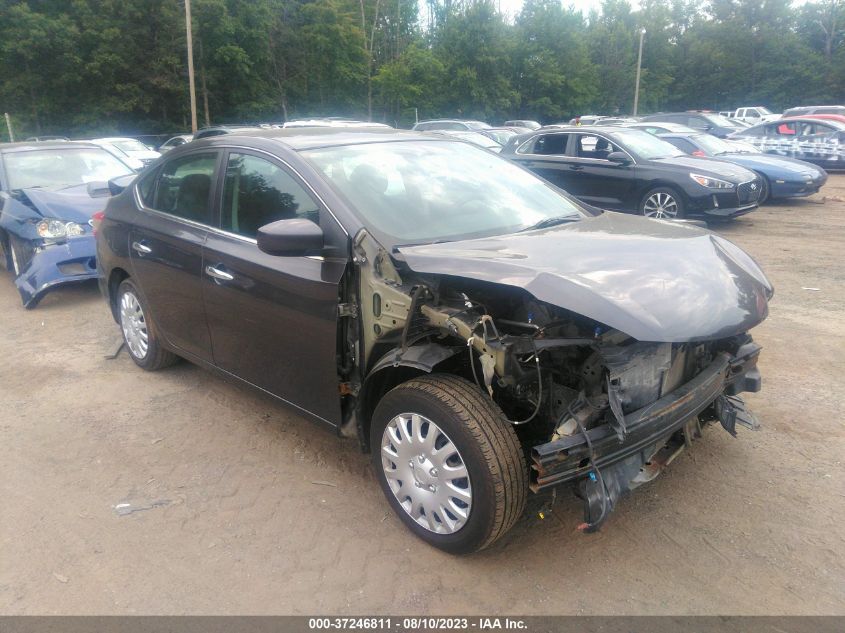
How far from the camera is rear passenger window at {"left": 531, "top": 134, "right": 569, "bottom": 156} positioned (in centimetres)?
1087

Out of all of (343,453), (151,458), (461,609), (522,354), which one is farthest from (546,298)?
(151,458)

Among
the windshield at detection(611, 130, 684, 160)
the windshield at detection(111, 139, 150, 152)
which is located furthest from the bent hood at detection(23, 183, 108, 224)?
the windshield at detection(111, 139, 150, 152)

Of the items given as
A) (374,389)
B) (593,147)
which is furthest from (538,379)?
(593,147)

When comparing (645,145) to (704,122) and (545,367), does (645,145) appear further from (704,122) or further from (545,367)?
(704,122)

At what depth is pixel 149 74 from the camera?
3700 cm

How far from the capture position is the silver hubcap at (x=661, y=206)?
993 cm

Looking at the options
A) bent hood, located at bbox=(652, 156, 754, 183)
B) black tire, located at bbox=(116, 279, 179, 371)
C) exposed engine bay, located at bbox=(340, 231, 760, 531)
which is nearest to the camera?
exposed engine bay, located at bbox=(340, 231, 760, 531)

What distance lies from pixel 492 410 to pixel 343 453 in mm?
1399

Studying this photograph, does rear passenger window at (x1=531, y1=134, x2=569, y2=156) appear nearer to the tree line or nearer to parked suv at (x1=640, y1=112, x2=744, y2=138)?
parked suv at (x1=640, y1=112, x2=744, y2=138)

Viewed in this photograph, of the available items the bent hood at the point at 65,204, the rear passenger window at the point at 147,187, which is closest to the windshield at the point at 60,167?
the bent hood at the point at 65,204

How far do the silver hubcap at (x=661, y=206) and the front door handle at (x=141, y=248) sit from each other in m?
7.68

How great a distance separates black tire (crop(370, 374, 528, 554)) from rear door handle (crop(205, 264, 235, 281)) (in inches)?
54.5

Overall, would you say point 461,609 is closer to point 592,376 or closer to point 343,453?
point 592,376

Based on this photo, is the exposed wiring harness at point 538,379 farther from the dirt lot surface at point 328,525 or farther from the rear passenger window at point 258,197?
the rear passenger window at point 258,197
